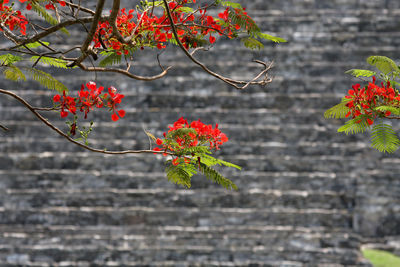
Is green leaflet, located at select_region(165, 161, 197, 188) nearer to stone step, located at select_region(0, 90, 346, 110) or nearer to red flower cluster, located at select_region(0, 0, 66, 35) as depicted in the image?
red flower cluster, located at select_region(0, 0, 66, 35)

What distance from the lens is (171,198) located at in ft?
26.6

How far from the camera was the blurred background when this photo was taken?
8.00m

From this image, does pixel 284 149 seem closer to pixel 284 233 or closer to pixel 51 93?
pixel 284 233

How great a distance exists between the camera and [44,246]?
26.4ft

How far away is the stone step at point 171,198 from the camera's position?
805cm

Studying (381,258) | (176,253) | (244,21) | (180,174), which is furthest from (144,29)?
(381,258)

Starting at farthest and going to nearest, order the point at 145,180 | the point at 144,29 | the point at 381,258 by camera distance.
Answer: the point at 145,180
the point at 381,258
the point at 144,29

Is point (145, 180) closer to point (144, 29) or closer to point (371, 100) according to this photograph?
point (144, 29)

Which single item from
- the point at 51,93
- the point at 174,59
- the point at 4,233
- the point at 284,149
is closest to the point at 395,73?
the point at 284,149

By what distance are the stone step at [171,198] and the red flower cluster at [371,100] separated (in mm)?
4518

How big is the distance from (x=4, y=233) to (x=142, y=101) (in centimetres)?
270

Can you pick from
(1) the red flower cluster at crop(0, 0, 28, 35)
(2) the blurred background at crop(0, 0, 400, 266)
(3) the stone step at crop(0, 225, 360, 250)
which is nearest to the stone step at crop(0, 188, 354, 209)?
(2) the blurred background at crop(0, 0, 400, 266)

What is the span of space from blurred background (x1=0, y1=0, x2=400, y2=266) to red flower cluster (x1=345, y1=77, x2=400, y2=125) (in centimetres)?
452

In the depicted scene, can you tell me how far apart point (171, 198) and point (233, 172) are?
95 cm
